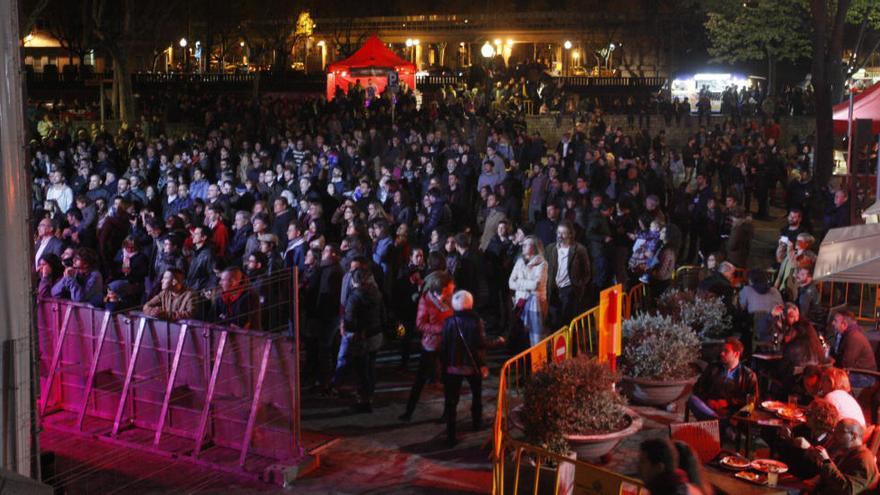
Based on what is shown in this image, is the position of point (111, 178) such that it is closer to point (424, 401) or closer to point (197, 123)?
point (424, 401)

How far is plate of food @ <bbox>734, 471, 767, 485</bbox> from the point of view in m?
8.03

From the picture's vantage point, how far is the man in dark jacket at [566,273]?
41.7 feet

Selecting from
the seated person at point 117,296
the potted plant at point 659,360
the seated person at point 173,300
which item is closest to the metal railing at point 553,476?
the potted plant at point 659,360

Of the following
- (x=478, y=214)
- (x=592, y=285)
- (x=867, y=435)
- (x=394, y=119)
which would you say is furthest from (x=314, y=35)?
(x=867, y=435)

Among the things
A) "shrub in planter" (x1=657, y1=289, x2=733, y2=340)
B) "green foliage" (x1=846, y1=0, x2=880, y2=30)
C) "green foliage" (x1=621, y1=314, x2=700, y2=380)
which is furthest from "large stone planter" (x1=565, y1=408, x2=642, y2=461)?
"green foliage" (x1=846, y1=0, x2=880, y2=30)

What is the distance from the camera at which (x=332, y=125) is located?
92.5 ft

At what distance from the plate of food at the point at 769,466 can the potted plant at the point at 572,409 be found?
1117 millimetres

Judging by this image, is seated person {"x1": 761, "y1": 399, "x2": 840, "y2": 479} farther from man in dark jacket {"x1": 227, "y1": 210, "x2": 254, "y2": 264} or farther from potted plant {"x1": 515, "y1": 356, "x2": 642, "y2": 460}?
man in dark jacket {"x1": 227, "y1": 210, "x2": 254, "y2": 264}

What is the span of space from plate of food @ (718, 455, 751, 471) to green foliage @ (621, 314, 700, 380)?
2.40 metres

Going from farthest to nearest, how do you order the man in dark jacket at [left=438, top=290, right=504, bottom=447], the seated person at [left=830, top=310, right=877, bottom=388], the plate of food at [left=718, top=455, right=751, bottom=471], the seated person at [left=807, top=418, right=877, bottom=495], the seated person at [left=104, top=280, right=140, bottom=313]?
the seated person at [left=104, top=280, right=140, bottom=313]
the seated person at [left=830, top=310, right=877, bottom=388]
the man in dark jacket at [left=438, top=290, right=504, bottom=447]
the plate of food at [left=718, top=455, right=751, bottom=471]
the seated person at [left=807, top=418, right=877, bottom=495]

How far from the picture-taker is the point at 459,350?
1012cm

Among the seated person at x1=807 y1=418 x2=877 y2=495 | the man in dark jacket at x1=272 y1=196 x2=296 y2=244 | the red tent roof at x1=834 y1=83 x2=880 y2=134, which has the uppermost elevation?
the red tent roof at x1=834 y1=83 x2=880 y2=134

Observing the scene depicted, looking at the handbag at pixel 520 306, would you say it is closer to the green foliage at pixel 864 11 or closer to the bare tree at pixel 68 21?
the green foliage at pixel 864 11

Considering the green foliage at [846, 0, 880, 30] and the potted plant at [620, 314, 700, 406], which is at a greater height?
the green foliage at [846, 0, 880, 30]
